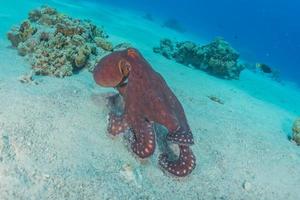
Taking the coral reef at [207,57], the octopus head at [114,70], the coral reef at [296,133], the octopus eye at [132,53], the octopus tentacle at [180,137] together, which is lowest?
the coral reef at [207,57]

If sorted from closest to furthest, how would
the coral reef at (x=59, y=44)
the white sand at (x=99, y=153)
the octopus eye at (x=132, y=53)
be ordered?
1. the white sand at (x=99, y=153)
2. the octopus eye at (x=132, y=53)
3. the coral reef at (x=59, y=44)

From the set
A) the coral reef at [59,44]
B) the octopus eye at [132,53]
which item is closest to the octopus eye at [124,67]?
the octopus eye at [132,53]

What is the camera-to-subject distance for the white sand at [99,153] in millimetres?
4285

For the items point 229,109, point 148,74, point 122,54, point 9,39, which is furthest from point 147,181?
point 9,39

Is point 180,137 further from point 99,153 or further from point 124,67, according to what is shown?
point 124,67

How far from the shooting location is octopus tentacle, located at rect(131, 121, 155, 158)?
15.3 feet

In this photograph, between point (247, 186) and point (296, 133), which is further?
point (296, 133)

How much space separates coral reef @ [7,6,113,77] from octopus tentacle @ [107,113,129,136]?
7.33 ft

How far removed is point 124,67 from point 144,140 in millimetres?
1317

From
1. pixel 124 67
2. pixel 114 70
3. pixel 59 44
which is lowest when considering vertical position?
pixel 59 44

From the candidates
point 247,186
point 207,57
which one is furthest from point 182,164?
point 207,57

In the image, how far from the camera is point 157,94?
5.05 m

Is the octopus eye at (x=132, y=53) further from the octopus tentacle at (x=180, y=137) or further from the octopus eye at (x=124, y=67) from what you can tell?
the octopus tentacle at (x=180, y=137)

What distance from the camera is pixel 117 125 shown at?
5.16 m
